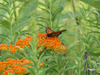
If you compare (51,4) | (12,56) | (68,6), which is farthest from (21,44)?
(68,6)

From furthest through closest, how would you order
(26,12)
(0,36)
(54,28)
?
(26,12) → (54,28) → (0,36)

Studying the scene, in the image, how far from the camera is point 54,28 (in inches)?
73.7

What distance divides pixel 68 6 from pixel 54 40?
183 cm

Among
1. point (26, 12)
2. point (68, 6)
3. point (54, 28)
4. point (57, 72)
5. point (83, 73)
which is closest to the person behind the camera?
point (83, 73)

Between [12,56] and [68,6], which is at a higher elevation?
[68,6]

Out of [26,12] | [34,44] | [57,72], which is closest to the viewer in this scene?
[34,44]

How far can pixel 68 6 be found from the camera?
3.23 metres

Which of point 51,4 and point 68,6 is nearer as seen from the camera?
point 51,4

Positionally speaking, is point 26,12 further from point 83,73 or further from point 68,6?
point 68,6

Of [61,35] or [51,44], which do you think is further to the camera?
[61,35]

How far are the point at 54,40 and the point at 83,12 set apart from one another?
51cm

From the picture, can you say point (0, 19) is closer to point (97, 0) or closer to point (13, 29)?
point (13, 29)

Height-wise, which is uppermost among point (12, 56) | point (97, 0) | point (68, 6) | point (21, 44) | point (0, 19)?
point (68, 6)

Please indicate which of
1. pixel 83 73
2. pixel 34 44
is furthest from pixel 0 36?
pixel 34 44
